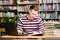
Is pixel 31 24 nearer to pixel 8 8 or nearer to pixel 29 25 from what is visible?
pixel 29 25

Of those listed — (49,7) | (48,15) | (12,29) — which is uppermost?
(49,7)

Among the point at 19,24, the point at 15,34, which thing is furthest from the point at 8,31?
the point at 19,24

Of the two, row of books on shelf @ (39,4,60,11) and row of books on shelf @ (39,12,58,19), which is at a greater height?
row of books on shelf @ (39,4,60,11)

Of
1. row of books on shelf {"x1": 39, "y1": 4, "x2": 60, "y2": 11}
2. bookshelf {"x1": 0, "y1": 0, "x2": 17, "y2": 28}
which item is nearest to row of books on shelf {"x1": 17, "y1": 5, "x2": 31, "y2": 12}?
bookshelf {"x1": 0, "y1": 0, "x2": 17, "y2": 28}

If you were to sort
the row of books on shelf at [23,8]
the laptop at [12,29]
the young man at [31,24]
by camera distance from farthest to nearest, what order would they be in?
the row of books on shelf at [23,8]
the young man at [31,24]
the laptop at [12,29]

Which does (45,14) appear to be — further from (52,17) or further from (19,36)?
(19,36)

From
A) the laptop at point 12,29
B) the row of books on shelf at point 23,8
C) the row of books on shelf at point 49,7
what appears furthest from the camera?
the row of books on shelf at point 23,8

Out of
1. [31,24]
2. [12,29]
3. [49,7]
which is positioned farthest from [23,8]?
[12,29]

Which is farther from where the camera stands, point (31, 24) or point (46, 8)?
point (46, 8)

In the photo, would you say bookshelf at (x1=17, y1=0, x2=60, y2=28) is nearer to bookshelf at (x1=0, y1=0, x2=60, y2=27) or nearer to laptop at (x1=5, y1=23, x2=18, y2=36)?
bookshelf at (x1=0, y1=0, x2=60, y2=27)

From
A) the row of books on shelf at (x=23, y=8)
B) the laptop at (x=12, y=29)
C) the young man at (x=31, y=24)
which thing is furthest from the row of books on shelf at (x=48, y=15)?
the laptop at (x=12, y=29)

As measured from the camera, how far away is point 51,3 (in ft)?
19.7

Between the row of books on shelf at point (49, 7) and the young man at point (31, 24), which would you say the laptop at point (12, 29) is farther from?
the row of books on shelf at point (49, 7)

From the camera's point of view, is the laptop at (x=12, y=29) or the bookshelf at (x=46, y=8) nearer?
the laptop at (x=12, y=29)
